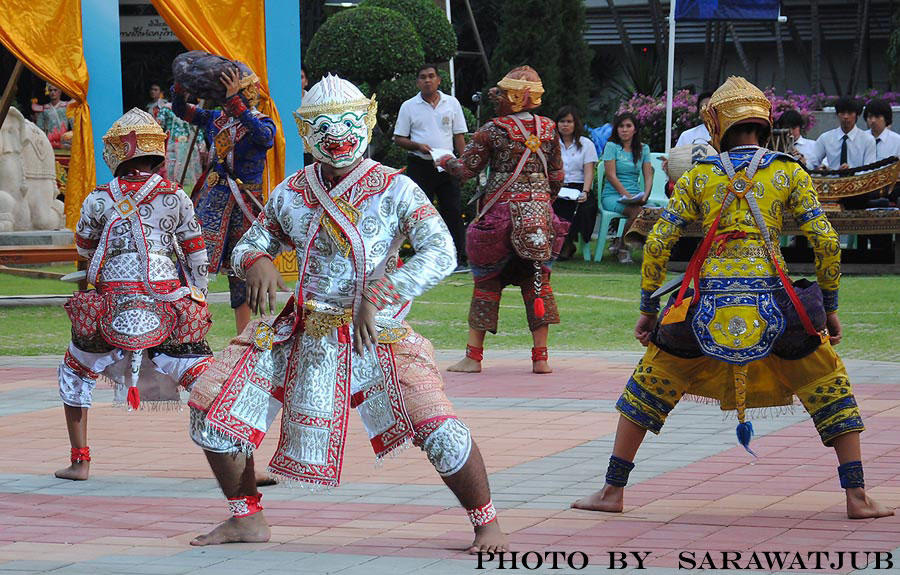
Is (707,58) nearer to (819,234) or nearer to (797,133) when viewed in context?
(797,133)

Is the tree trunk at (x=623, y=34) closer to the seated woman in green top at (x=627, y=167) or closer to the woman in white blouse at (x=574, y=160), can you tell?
the seated woman in green top at (x=627, y=167)

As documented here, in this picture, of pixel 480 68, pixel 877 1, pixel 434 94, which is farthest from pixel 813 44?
pixel 434 94

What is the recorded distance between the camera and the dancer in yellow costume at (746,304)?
559cm

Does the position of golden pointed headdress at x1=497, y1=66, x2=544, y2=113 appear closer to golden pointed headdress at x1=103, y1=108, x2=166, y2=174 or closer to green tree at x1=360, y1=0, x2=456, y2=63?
golden pointed headdress at x1=103, y1=108, x2=166, y2=174

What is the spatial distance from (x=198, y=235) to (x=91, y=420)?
1989mm

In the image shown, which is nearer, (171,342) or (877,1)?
(171,342)

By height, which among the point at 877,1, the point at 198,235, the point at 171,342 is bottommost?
the point at 171,342

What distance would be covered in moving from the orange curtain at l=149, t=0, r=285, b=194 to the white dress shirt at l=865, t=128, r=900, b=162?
6869 mm

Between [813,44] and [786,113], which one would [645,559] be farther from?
[813,44]

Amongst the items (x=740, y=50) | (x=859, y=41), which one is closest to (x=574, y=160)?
(x=740, y=50)

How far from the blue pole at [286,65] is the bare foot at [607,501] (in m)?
9.18

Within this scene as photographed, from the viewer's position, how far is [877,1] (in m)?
29.4

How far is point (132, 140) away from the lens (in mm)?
6965

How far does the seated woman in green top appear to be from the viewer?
1825 centimetres
